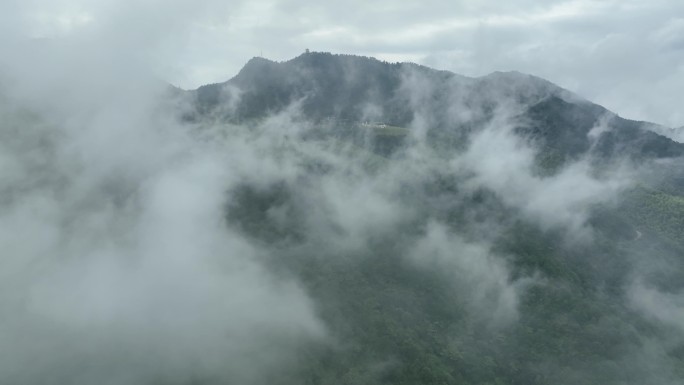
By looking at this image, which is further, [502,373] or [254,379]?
[502,373]

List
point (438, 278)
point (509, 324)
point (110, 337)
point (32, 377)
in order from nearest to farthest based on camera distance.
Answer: point (32, 377) < point (110, 337) < point (509, 324) < point (438, 278)

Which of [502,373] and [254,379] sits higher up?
[502,373]

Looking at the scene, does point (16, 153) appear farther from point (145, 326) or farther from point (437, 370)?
point (437, 370)

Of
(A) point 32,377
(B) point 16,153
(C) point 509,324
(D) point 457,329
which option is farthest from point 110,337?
(C) point 509,324

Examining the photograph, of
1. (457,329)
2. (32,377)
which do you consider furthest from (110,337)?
(457,329)

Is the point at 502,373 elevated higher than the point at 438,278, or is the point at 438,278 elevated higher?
the point at 438,278

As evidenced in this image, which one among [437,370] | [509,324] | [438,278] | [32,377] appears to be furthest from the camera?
[438,278]

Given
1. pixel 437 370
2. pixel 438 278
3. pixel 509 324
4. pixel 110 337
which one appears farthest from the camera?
pixel 438 278

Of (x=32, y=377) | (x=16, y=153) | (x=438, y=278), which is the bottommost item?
(x=32, y=377)

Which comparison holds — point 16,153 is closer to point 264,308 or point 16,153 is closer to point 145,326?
Answer: point 145,326
